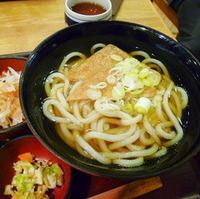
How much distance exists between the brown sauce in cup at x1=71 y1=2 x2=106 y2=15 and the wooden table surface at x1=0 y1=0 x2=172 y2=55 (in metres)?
0.22

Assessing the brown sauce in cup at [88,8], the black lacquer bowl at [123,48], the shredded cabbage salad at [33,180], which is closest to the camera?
the black lacquer bowl at [123,48]

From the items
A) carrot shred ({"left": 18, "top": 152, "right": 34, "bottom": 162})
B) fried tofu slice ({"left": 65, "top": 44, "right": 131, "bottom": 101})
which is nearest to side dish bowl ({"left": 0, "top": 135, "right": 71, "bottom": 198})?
carrot shred ({"left": 18, "top": 152, "right": 34, "bottom": 162})

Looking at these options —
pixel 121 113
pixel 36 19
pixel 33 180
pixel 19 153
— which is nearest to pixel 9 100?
pixel 19 153

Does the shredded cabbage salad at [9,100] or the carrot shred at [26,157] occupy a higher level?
the shredded cabbage salad at [9,100]

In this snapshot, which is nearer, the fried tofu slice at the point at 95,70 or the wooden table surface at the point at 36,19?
Result: the fried tofu slice at the point at 95,70

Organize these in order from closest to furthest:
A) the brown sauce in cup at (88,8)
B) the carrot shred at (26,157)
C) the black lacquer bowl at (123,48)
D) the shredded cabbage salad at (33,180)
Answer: the black lacquer bowl at (123,48) → the shredded cabbage salad at (33,180) → the carrot shred at (26,157) → the brown sauce in cup at (88,8)

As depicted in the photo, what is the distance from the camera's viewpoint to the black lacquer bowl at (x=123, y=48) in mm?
1036

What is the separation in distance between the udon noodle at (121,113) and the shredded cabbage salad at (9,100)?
188 mm

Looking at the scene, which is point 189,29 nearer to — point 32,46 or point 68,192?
point 32,46

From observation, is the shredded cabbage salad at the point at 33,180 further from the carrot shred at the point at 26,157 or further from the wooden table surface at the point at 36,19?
the wooden table surface at the point at 36,19

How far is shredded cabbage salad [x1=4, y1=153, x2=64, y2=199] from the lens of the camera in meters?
1.16

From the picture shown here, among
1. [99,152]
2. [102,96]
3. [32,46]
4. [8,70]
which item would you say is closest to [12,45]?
[32,46]

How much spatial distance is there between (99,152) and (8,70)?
0.75 m

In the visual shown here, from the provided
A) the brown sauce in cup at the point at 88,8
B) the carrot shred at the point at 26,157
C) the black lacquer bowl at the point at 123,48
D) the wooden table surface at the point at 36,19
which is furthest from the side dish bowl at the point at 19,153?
the brown sauce in cup at the point at 88,8
